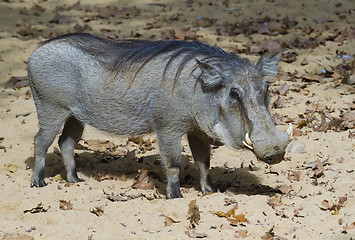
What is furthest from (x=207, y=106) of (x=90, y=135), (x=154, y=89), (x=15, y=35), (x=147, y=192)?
(x=15, y=35)

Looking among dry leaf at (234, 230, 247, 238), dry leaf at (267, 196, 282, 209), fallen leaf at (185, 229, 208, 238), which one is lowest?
dry leaf at (267, 196, 282, 209)

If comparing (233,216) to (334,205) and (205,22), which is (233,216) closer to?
(334,205)

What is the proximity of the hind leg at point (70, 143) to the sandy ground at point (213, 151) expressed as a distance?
0.57 ft

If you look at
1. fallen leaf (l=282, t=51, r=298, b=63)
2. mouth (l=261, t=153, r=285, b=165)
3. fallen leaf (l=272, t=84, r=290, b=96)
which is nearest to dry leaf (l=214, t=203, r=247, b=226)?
mouth (l=261, t=153, r=285, b=165)

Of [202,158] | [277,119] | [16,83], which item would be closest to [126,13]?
[16,83]

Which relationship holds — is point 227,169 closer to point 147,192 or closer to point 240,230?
point 147,192

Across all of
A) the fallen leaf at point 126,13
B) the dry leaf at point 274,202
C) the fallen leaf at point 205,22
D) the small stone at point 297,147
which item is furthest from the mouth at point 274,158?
the fallen leaf at point 126,13

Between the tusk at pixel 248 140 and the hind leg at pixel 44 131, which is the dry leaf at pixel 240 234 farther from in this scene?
the hind leg at pixel 44 131

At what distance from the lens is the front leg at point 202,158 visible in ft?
17.2

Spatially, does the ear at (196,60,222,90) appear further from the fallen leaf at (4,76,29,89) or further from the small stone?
the fallen leaf at (4,76,29,89)

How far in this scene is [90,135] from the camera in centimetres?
664

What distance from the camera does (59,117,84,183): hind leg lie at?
560cm

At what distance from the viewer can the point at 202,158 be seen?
5.26m

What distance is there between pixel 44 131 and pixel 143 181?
1.02m
